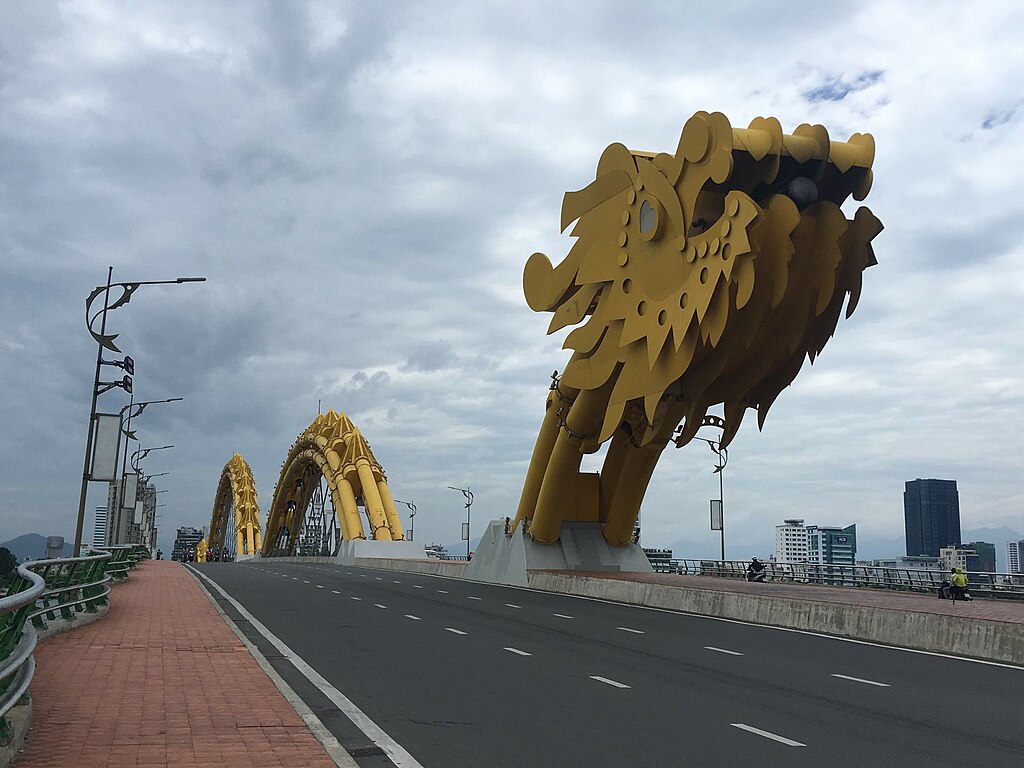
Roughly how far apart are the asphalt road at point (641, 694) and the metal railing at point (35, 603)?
269cm

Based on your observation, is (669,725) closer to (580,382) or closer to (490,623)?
(490,623)

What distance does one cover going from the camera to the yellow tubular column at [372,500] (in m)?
67.8

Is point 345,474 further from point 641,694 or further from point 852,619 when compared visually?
point 641,694

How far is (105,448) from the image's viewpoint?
71.8 ft

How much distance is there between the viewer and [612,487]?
35.4 m

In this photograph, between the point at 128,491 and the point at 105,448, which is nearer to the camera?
the point at 105,448

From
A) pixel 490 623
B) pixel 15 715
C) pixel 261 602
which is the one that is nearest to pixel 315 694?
pixel 15 715

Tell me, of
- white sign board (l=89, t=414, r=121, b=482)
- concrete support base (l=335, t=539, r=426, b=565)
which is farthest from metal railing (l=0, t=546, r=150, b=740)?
concrete support base (l=335, t=539, r=426, b=565)

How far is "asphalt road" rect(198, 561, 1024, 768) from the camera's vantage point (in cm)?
813

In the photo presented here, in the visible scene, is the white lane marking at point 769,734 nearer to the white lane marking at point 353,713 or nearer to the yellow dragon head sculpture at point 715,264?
the white lane marking at point 353,713

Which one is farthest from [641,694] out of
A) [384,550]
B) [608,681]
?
[384,550]

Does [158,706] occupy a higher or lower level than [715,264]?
lower

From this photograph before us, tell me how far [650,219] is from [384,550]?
143 ft

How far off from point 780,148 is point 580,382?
31.5 feet
